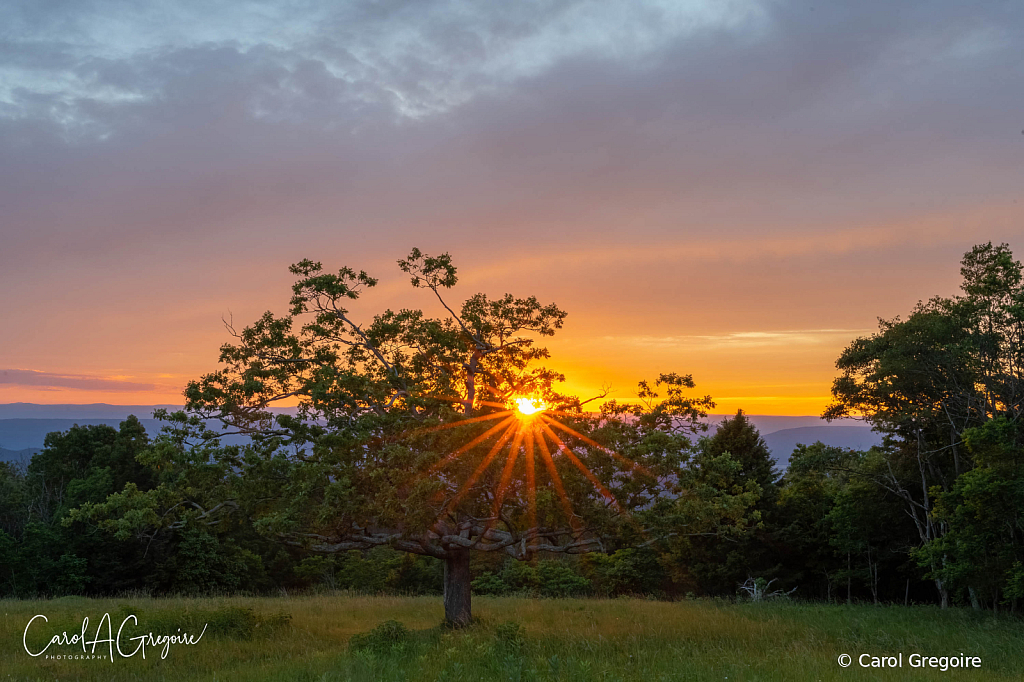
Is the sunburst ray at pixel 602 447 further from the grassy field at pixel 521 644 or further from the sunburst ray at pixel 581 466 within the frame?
the grassy field at pixel 521 644

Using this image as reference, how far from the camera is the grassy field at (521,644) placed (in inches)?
505

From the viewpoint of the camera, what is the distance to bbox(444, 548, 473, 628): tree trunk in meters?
19.0

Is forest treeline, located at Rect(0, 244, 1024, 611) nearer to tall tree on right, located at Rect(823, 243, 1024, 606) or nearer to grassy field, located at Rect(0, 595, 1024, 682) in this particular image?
tall tree on right, located at Rect(823, 243, 1024, 606)

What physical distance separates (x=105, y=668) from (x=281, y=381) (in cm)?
863

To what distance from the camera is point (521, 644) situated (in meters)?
15.4

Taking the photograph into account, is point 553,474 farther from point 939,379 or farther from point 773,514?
point 773,514

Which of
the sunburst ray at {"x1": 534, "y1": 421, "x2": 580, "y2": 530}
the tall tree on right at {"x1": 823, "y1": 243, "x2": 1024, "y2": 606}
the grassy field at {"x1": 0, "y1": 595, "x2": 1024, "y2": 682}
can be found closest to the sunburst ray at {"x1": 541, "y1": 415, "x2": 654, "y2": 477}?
the sunburst ray at {"x1": 534, "y1": 421, "x2": 580, "y2": 530}

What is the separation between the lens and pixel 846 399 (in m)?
32.0

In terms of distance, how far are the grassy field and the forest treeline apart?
2.73 metres

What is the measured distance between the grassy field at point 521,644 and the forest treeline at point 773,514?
273 centimetres

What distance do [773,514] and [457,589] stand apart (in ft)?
96.3

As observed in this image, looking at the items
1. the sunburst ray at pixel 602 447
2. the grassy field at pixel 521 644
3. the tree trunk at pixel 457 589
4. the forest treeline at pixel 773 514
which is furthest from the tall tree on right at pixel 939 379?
the tree trunk at pixel 457 589

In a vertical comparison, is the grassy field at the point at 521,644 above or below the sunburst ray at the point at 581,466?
below

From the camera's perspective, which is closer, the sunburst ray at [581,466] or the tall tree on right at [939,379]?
the sunburst ray at [581,466]
